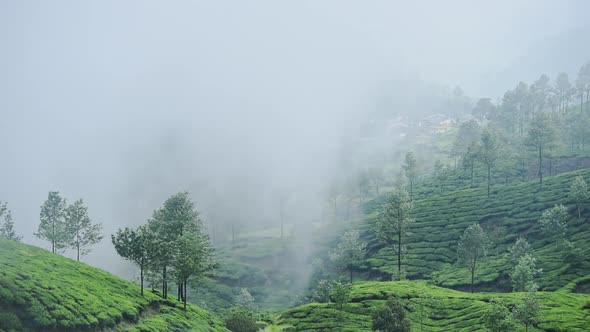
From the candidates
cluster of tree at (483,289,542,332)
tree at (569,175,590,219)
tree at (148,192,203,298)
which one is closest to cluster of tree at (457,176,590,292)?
tree at (569,175,590,219)

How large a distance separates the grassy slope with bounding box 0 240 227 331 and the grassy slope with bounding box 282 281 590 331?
2358 centimetres

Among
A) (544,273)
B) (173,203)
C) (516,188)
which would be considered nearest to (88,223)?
(173,203)

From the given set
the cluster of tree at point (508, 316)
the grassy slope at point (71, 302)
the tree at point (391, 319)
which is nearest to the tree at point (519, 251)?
the cluster of tree at point (508, 316)

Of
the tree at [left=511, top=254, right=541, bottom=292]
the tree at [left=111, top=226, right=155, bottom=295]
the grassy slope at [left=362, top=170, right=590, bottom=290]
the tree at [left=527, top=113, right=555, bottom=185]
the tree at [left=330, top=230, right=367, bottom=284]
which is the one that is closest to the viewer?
the tree at [left=111, top=226, right=155, bottom=295]

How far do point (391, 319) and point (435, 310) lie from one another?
25.1 metres

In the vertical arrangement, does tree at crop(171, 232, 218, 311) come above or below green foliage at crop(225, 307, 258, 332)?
above

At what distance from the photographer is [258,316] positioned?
433 ft

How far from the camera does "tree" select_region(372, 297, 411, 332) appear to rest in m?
88.1

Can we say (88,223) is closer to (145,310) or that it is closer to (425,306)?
(145,310)

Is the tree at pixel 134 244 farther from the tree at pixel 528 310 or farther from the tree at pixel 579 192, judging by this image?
the tree at pixel 579 192

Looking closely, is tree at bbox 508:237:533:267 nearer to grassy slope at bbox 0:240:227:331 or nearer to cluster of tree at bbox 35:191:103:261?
grassy slope at bbox 0:240:227:331

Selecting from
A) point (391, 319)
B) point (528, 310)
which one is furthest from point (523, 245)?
point (391, 319)

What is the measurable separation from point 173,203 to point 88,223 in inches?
1810

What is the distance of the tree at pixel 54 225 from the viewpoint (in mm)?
138125
